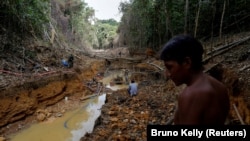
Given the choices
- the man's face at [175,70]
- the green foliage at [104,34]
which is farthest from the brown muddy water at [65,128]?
the green foliage at [104,34]

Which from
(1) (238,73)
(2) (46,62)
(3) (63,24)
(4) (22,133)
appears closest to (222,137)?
(1) (238,73)

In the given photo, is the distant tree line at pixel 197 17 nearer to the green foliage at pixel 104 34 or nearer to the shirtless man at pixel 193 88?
the shirtless man at pixel 193 88

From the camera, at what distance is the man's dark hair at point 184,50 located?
158 centimetres

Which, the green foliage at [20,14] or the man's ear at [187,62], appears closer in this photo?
the man's ear at [187,62]

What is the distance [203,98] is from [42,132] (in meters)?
9.62

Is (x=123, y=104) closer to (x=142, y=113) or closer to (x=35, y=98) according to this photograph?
(x=142, y=113)

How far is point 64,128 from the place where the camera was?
10.6 metres

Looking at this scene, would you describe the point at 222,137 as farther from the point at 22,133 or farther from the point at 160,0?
the point at 160,0

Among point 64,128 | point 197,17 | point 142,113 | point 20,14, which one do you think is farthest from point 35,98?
point 197,17

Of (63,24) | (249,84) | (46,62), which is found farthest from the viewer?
(63,24)

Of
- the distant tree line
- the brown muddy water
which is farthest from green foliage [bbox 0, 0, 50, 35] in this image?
the distant tree line

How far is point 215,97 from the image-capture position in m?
1.51

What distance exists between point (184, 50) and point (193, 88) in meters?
0.25

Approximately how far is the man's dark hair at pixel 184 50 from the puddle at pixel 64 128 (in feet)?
27.5
